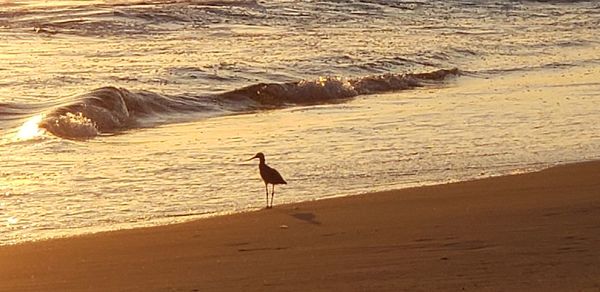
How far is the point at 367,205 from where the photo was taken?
7707 millimetres

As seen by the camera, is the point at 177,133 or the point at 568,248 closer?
the point at 568,248

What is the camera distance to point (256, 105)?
15.9 metres

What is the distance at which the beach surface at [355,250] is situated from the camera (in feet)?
17.6

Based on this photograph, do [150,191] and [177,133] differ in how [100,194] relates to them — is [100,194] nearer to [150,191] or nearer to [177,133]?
[150,191]

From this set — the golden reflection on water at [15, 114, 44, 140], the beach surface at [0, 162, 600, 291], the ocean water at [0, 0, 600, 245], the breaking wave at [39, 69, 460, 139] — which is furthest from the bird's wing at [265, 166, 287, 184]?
the breaking wave at [39, 69, 460, 139]

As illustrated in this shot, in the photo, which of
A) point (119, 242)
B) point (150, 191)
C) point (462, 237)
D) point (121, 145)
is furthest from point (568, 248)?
point (121, 145)

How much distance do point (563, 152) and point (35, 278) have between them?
5753 mm

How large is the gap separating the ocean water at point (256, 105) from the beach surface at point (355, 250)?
72 centimetres

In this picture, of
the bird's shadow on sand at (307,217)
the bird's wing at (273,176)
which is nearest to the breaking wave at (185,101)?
the bird's wing at (273,176)

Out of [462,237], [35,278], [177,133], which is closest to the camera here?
[35,278]

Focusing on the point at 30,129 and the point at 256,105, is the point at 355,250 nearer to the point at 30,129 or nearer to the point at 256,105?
the point at 30,129

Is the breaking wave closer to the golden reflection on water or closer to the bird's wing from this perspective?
the golden reflection on water

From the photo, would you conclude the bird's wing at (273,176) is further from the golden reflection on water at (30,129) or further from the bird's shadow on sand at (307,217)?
the golden reflection on water at (30,129)

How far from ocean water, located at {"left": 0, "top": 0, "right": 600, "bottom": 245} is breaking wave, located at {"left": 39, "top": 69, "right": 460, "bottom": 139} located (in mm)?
40
